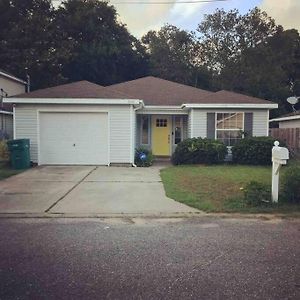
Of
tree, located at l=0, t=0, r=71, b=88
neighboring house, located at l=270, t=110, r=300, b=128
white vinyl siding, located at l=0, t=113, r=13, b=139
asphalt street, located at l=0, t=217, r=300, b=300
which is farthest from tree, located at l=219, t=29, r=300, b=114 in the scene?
asphalt street, located at l=0, t=217, r=300, b=300

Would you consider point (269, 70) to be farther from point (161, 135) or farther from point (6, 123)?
point (6, 123)

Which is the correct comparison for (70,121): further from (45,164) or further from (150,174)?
(150,174)

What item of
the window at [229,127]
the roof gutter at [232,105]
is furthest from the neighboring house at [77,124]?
the window at [229,127]

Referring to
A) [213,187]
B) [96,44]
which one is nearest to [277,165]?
[213,187]

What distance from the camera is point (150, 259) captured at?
5.07 metres

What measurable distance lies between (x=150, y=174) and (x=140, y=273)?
953 cm

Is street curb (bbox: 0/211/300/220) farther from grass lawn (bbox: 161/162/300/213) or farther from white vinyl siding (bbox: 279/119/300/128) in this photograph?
white vinyl siding (bbox: 279/119/300/128)

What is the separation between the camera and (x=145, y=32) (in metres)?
47.4

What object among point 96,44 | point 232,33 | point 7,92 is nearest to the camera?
point 7,92

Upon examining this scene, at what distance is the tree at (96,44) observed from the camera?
36500 mm

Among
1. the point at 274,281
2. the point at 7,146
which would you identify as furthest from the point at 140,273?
the point at 7,146

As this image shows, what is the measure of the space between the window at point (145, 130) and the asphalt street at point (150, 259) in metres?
14.7

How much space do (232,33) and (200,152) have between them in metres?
29.2

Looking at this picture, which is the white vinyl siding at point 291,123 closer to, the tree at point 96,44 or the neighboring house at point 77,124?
the neighboring house at point 77,124
